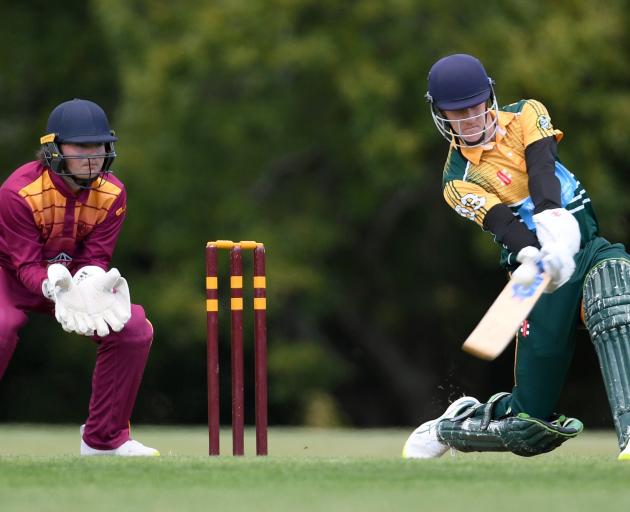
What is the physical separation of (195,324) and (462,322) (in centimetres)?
383

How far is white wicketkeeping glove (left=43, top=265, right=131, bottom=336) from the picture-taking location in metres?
6.07

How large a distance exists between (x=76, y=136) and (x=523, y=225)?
189 centimetres

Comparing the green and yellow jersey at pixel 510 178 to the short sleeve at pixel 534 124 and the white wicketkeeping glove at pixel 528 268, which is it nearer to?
the short sleeve at pixel 534 124

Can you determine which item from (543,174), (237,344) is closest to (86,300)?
(237,344)

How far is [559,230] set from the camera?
5.59 meters

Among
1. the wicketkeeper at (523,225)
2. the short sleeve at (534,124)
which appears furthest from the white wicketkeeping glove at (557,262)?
the short sleeve at (534,124)

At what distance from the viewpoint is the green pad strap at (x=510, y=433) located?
19.7ft

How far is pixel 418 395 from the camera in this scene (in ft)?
59.9

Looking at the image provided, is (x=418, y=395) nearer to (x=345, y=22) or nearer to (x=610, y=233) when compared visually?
(x=610, y=233)

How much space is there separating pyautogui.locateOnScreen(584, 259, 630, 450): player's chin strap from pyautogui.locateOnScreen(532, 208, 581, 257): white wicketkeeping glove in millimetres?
184

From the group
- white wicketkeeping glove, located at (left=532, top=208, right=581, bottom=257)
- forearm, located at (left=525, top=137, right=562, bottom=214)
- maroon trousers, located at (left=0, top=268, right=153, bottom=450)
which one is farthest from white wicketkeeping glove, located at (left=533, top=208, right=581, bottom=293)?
maroon trousers, located at (left=0, top=268, right=153, bottom=450)

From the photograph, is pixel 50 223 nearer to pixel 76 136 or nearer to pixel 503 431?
pixel 76 136

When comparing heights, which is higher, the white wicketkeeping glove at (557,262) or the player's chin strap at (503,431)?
the white wicketkeeping glove at (557,262)

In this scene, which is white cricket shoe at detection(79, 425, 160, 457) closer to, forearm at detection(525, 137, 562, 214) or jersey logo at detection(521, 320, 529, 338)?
jersey logo at detection(521, 320, 529, 338)
